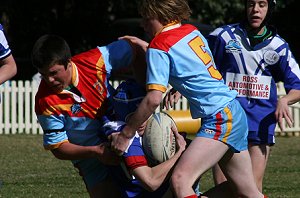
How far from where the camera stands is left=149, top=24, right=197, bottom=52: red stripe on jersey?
5758 mm

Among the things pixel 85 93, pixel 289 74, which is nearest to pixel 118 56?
pixel 85 93

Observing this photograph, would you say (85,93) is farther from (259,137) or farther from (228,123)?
(259,137)

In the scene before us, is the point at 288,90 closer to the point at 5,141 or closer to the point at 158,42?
the point at 158,42

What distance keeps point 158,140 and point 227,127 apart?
1.65 ft

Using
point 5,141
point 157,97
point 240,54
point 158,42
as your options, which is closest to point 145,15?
point 158,42

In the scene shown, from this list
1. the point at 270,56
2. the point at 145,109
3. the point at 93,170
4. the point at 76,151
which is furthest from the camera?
the point at 270,56

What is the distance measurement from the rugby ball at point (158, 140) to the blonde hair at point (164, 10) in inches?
28.3

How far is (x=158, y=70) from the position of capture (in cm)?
568

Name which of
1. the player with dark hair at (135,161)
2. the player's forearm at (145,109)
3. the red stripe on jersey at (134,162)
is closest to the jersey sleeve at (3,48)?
the player with dark hair at (135,161)

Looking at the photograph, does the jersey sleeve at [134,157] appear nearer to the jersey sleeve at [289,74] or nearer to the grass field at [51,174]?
the jersey sleeve at [289,74]

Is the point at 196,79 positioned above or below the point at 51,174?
above

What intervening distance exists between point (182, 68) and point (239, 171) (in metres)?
0.97

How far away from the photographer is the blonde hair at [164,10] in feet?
19.2

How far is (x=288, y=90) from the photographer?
708 cm
